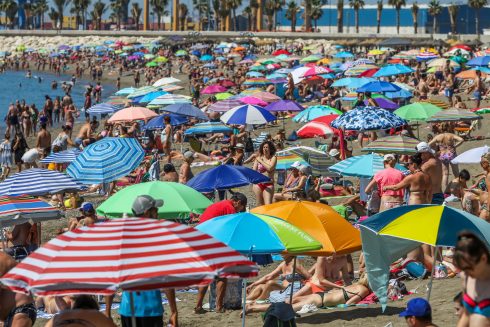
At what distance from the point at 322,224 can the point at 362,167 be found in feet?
17.6

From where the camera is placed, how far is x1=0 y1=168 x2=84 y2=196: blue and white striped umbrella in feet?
36.9

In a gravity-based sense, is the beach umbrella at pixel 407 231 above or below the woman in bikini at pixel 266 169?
above

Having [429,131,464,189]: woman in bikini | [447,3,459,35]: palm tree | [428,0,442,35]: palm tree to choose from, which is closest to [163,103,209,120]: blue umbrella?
[429,131,464,189]: woman in bikini

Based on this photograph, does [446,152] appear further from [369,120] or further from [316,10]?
[316,10]

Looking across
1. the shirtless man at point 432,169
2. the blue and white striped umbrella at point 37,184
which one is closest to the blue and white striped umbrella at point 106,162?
the blue and white striped umbrella at point 37,184

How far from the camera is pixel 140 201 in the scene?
7.12 meters

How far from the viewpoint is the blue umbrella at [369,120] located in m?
16.6

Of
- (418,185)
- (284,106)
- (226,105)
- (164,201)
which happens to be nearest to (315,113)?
(284,106)

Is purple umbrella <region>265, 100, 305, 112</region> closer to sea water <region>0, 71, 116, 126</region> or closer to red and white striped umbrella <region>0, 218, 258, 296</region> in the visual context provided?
red and white striped umbrella <region>0, 218, 258, 296</region>

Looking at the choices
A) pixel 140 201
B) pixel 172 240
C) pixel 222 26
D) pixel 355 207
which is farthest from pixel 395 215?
pixel 222 26

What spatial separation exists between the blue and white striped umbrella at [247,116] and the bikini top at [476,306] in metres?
15.3

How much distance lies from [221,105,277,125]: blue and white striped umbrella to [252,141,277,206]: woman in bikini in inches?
220

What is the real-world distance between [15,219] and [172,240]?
5424mm

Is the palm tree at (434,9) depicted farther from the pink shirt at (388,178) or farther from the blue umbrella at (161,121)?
the pink shirt at (388,178)
